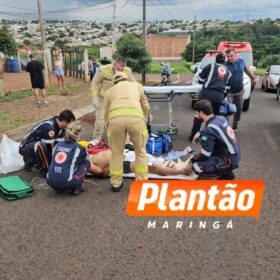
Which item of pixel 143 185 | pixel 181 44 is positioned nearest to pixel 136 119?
pixel 143 185

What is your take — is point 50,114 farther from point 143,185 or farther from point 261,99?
point 261,99

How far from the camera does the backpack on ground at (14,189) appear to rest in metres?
4.98

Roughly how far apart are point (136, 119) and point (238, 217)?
1826 millimetres

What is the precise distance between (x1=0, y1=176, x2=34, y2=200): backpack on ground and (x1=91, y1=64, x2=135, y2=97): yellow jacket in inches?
100

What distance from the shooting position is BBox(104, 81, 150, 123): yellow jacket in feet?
15.5

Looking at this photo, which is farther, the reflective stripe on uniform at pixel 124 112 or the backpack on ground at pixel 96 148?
the backpack on ground at pixel 96 148

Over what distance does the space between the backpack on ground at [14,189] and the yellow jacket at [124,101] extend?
1.57m

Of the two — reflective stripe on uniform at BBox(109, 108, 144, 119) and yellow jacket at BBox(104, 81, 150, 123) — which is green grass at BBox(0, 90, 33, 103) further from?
reflective stripe on uniform at BBox(109, 108, 144, 119)

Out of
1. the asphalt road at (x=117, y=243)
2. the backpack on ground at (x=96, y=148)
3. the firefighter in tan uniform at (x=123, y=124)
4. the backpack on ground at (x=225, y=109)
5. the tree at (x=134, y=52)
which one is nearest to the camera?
the asphalt road at (x=117, y=243)

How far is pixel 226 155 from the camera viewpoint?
4.94 meters

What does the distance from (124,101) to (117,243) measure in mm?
1927

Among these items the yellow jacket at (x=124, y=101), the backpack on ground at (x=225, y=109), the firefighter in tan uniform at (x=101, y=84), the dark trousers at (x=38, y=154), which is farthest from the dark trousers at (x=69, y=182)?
the backpack on ground at (x=225, y=109)

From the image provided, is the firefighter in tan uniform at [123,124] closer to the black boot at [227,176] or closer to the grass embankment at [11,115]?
the black boot at [227,176]

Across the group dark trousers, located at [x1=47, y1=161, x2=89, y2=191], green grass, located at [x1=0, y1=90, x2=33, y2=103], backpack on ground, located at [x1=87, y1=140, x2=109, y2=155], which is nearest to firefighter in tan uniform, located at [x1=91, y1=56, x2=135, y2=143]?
backpack on ground, located at [x1=87, y1=140, x2=109, y2=155]
